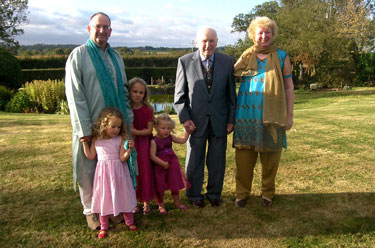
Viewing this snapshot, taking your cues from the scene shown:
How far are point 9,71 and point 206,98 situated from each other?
17.4 meters

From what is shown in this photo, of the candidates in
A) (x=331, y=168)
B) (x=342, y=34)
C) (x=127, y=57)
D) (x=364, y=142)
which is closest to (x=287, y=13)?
(x=342, y=34)

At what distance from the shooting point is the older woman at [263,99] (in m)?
3.20

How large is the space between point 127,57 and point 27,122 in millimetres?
25225

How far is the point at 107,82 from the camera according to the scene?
113 inches

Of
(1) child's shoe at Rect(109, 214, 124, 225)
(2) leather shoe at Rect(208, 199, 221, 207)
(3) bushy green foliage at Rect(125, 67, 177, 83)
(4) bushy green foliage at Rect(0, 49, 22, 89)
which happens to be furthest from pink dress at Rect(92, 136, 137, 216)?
(3) bushy green foliage at Rect(125, 67, 177, 83)

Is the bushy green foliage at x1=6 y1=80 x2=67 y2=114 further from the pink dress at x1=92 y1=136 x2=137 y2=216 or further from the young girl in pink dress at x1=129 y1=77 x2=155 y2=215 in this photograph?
the pink dress at x1=92 y1=136 x2=137 y2=216

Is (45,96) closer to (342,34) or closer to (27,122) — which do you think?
(27,122)

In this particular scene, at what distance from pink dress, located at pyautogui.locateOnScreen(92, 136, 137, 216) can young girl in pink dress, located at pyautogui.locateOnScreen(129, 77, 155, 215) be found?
291 millimetres

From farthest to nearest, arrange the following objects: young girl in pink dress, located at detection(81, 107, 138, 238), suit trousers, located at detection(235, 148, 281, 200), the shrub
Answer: the shrub
suit trousers, located at detection(235, 148, 281, 200)
young girl in pink dress, located at detection(81, 107, 138, 238)

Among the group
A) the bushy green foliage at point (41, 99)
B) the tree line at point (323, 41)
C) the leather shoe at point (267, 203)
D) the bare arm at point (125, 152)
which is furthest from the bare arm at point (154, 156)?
the tree line at point (323, 41)

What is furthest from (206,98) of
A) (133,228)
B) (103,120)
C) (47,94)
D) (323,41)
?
(323,41)

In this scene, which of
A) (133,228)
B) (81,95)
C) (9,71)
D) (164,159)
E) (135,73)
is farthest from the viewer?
(135,73)

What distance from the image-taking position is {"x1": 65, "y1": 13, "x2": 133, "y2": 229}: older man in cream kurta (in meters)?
2.78

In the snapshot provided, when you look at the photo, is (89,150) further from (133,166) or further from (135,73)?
(135,73)
